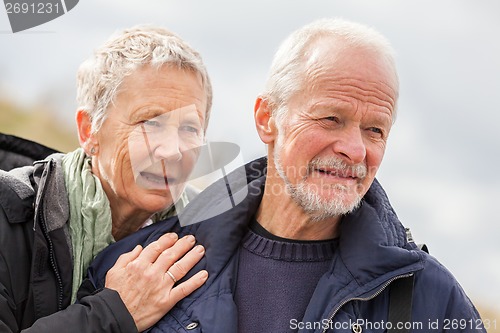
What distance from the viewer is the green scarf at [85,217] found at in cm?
249

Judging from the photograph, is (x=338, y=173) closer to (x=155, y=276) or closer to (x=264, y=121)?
(x=264, y=121)

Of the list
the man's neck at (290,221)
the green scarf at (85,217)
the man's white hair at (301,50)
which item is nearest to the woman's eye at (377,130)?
the man's white hair at (301,50)

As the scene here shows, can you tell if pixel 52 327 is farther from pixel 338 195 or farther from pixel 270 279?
pixel 338 195

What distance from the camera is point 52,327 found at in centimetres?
216

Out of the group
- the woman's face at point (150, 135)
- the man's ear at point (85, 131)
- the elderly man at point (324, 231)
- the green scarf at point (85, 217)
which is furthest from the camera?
the man's ear at point (85, 131)

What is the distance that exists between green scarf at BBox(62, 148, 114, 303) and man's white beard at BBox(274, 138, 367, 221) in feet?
2.51

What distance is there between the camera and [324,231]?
2.34 metres

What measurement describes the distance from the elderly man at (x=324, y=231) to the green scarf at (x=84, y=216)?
0.46 feet

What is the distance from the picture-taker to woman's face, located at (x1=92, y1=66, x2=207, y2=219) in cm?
264

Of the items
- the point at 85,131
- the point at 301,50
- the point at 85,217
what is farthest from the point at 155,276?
the point at 301,50

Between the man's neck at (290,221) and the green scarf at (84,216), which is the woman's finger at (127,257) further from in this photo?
the man's neck at (290,221)

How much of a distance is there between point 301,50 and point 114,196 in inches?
38.4

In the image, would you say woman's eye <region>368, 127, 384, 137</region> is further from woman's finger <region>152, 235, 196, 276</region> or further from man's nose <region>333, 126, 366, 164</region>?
woman's finger <region>152, 235, 196, 276</region>

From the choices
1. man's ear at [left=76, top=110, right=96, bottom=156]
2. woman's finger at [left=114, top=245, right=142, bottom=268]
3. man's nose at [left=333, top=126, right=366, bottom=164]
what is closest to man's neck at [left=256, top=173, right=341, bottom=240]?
man's nose at [left=333, top=126, right=366, bottom=164]
